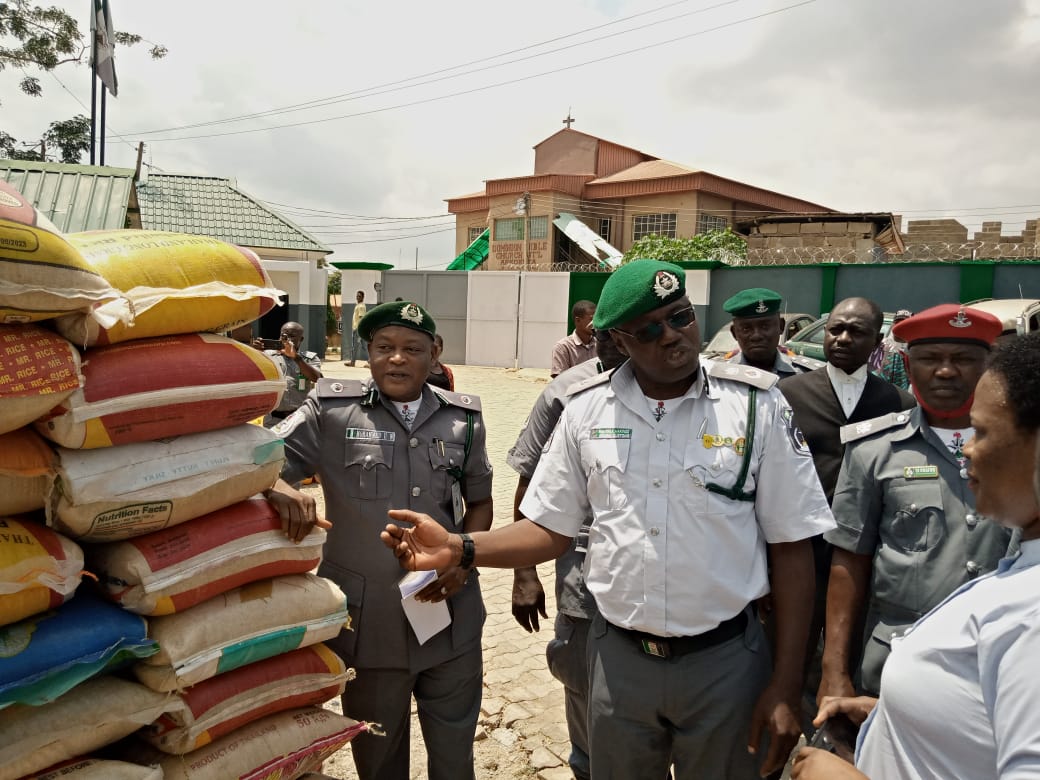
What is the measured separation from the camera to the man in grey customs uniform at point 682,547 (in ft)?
6.52

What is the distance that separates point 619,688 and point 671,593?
12.7 inches

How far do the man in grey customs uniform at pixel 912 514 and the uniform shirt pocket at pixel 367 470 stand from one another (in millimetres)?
1470

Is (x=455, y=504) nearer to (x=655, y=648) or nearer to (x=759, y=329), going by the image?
(x=655, y=648)

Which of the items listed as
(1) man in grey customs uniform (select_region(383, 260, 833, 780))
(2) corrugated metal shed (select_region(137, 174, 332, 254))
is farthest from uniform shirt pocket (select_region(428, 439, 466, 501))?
(2) corrugated metal shed (select_region(137, 174, 332, 254))

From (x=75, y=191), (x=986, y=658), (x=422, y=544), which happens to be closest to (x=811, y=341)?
(x=422, y=544)

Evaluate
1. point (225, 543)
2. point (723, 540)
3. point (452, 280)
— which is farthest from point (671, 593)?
point (452, 280)

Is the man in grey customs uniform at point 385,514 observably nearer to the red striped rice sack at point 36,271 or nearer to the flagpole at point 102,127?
the red striped rice sack at point 36,271

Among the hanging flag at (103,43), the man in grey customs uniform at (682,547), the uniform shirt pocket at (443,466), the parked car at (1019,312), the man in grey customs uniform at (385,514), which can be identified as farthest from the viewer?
the hanging flag at (103,43)

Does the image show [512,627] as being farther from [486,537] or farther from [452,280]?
[452,280]

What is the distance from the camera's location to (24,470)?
1684 mm

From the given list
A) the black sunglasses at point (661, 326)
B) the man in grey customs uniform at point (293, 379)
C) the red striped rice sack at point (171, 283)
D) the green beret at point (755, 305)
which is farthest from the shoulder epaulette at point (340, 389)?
the man in grey customs uniform at point (293, 379)

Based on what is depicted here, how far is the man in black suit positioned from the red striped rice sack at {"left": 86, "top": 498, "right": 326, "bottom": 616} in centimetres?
180

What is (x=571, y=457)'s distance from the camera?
2.25 m

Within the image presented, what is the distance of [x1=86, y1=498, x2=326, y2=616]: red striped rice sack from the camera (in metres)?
1.86
